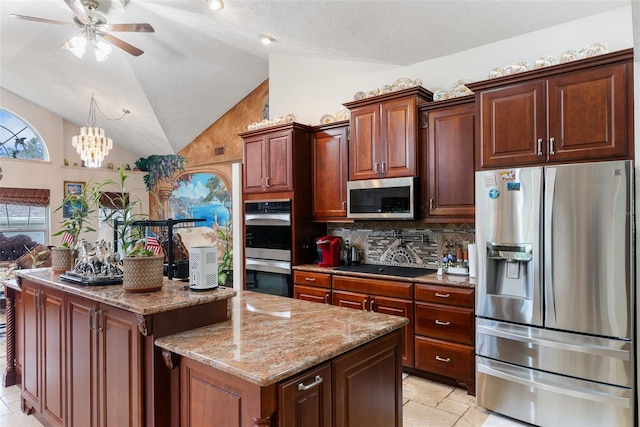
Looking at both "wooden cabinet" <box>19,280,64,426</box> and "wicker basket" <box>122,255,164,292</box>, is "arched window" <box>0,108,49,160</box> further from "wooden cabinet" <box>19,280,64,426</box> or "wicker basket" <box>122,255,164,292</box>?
"wicker basket" <box>122,255,164,292</box>

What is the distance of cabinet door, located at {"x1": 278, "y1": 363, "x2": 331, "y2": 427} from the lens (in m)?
1.29

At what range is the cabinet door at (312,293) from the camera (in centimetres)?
383

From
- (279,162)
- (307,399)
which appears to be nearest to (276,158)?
(279,162)

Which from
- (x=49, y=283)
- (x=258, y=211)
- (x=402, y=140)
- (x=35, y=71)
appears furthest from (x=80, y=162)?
(x=402, y=140)

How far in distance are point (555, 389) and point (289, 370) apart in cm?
214

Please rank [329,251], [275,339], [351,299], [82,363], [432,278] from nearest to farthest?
1. [275,339]
2. [82,363]
3. [432,278]
4. [351,299]
5. [329,251]

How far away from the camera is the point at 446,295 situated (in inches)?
122

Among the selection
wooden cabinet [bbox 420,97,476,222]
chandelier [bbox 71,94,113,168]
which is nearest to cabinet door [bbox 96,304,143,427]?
wooden cabinet [bbox 420,97,476,222]

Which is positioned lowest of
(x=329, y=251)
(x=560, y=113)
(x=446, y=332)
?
(x=446, y=332)

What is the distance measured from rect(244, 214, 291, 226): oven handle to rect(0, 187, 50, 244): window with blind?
5422mm

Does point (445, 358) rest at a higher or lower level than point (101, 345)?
lower

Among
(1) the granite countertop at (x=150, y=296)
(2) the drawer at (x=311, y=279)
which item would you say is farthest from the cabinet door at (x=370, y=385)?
(2) the drawer at (x=311, y=279)


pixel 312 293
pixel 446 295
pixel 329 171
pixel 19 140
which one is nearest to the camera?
pixel 446 295

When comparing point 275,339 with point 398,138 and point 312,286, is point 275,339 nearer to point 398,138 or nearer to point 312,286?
point 312,286
